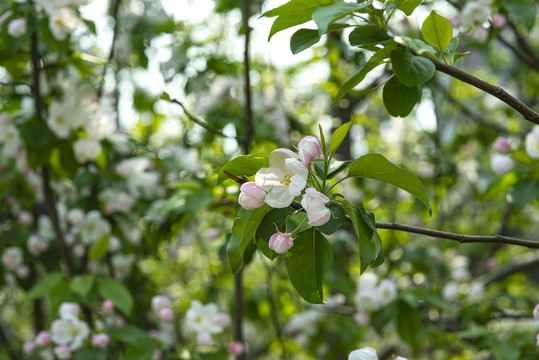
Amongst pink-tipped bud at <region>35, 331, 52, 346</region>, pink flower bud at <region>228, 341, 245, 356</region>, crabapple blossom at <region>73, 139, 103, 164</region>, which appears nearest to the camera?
pink-tipped bud at <region>35, 331, 52, 346</region>

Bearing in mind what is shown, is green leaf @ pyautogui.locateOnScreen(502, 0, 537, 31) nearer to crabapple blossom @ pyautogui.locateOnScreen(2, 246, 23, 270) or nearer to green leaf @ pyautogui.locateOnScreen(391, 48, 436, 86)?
green leaf @ pyautogui.locateOnScreen(391, 48, 436, 86)

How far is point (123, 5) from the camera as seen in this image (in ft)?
12.6

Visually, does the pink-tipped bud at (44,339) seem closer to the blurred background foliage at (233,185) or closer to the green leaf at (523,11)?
the blurred background foliage at (233,185)

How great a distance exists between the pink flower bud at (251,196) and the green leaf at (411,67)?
28 centimetres

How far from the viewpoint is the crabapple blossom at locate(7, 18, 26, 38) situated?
211 centimetres

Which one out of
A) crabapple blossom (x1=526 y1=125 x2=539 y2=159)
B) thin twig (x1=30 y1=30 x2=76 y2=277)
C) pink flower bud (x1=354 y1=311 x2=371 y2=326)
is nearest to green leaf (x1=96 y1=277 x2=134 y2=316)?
thin twig (x1=30 y1=30 x2=76 y2=277)

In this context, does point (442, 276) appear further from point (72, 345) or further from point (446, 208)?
point (72, 345)

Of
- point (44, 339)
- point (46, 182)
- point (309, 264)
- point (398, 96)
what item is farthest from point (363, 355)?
point (46, 182)

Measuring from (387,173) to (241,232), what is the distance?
0.84 ft

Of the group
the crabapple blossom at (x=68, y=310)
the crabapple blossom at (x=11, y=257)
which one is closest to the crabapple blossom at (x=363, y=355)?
the crabapple blossom at (x=68, y=310)

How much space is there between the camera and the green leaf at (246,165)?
2.96ft

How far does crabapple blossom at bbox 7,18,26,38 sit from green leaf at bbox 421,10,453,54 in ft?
5.70

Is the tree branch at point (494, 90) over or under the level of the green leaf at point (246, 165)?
over

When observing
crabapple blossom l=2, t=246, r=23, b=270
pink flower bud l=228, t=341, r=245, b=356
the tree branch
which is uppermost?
the tree branch
